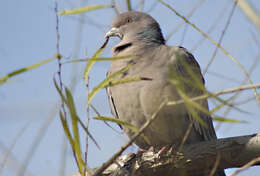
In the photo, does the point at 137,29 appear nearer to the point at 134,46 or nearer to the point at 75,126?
the point at 134,46

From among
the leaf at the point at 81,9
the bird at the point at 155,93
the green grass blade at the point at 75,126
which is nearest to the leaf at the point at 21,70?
the green grass blade at the point at 75,126

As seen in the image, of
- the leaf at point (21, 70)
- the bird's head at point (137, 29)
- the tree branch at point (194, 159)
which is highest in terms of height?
the leaf at point (21, 70)

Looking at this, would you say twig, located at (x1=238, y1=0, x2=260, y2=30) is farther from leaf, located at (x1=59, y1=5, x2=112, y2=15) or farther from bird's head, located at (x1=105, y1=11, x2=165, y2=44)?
bird's head, located at (x1=105, y1=11, x2=165, y2=44)

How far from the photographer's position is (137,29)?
427cm

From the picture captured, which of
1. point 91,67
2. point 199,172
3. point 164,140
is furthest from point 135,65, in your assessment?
point 91,67

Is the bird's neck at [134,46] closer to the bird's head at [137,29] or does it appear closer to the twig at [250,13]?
the bird's head at [137,29]

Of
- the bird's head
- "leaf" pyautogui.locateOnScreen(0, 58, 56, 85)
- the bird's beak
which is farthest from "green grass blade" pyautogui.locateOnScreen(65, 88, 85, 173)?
the bird's beak

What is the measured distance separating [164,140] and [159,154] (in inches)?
14.6

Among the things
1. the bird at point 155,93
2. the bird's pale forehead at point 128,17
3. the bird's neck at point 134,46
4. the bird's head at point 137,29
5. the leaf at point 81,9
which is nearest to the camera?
the leaf at point 81,9

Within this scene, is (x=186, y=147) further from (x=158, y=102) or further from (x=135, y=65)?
(x=135, y=65)

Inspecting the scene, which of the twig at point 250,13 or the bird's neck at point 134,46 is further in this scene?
the bird's neck at point 134,46

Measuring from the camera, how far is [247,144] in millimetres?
2848

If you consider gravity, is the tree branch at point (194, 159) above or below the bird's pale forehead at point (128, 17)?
below

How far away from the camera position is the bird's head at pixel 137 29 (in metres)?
4.10
